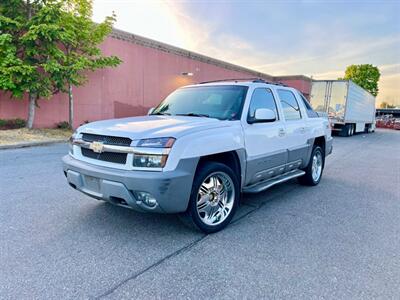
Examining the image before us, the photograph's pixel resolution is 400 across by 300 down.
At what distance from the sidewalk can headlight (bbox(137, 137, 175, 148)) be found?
859cm

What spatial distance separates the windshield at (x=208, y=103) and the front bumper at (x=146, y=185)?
1.14 metres

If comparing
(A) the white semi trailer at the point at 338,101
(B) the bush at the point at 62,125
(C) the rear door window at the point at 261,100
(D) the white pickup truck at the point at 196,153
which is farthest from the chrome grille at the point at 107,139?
(A) the white semi trailer at the point at 338,101

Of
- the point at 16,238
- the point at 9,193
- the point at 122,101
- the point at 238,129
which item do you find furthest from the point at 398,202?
the point at 122,101

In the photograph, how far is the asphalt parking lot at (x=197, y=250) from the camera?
252cm

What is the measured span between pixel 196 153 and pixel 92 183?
1.23 m

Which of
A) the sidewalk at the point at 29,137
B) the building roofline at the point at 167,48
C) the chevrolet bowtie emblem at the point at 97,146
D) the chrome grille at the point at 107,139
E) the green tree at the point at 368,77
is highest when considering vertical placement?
the green tree at the point at 368,77

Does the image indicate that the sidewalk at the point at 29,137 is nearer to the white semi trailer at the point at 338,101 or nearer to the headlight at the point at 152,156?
the headlight at the point at 152,156

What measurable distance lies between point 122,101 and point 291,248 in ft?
48.4

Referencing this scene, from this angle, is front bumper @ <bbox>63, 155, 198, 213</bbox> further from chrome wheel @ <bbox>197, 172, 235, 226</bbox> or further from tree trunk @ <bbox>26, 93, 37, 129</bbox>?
tree trunk @ <bbox>26, 93, 37, 129</bbox>

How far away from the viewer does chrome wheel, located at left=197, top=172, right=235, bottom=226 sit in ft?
11.8

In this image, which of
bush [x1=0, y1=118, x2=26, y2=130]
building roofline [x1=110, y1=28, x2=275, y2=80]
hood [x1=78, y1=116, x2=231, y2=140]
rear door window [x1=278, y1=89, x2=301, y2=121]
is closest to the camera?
hood [x1=78, y1=116, x2=231, y2=140]

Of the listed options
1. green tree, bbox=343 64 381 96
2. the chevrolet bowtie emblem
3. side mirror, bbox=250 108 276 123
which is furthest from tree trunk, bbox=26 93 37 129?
green tree, bbox=343 64 381 96

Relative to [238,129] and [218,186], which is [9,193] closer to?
[218,186]

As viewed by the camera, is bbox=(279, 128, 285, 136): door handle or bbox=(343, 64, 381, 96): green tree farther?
bbox=(343, 64, 381, 96): green tree
